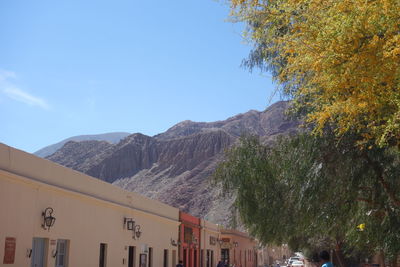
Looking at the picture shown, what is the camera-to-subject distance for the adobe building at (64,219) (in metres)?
12.2

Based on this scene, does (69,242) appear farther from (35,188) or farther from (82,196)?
(35,188)

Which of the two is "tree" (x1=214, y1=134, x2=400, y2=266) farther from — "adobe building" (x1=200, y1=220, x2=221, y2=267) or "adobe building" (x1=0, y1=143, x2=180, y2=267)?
"adobe building" (x1=200, y1=220, x2=221, y2=267)

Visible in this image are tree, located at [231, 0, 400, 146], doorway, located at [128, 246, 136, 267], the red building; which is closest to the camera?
tree, located at [231, 0, 400, 146]

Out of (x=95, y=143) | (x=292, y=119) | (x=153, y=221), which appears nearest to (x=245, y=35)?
(x=292, y=119)

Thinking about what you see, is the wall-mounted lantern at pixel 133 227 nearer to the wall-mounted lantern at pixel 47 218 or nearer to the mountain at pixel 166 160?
the wall-mounted lantern at pixel 47 218

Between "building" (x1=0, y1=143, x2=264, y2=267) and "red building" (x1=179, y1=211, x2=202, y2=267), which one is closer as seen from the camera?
"building" (x1=0, y1=143, x2=264, y2=267)

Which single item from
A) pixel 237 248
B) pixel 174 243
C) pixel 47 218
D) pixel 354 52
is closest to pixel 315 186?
pixel 354 52

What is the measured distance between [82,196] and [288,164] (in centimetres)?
674

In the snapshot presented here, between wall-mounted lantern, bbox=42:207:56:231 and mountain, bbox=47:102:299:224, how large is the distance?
74191mm

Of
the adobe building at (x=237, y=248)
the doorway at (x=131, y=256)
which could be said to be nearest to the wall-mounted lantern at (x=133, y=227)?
the doorway at (x=131, y=256)

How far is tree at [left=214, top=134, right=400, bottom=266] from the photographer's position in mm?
12906

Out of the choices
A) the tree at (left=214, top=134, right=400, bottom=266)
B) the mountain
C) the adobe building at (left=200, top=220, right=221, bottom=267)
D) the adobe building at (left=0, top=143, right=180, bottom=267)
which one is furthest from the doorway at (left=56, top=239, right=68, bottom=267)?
the mountain

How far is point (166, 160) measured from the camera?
11912cm

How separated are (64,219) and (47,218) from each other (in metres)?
1.25
